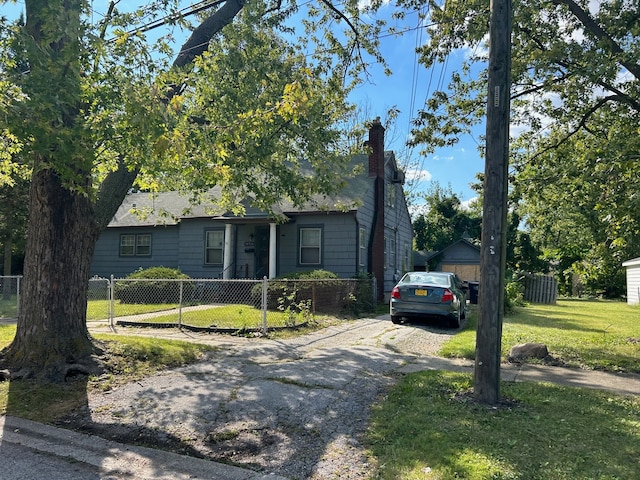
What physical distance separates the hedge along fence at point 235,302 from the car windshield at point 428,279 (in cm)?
242

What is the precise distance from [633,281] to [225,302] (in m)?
22.7

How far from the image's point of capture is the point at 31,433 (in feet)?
14.6

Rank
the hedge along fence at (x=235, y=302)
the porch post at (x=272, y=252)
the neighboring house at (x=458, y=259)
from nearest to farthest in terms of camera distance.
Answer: the hedge along fence at (x=235, y=302), the porch post at (x=272, y=252), the neighboring house at (x=458, y=259)

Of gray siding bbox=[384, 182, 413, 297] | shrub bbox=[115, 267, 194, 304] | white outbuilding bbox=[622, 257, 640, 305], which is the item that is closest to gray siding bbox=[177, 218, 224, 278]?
shrub bbox=[115, 267, 194, 304]

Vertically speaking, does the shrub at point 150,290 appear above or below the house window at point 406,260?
below

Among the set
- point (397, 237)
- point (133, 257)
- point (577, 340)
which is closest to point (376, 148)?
point (397, 237)

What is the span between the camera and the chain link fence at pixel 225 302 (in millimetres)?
10984

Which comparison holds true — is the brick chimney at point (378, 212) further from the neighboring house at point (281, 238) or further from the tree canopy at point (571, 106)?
the tree canopy at point (571, 106)

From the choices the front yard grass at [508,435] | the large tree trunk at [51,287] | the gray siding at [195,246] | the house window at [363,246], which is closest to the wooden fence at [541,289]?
the house window at [363,246]

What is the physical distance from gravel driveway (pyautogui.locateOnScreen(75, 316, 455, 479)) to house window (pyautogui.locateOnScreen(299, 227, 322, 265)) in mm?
9545

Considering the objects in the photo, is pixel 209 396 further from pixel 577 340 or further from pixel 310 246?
pixel 310 246

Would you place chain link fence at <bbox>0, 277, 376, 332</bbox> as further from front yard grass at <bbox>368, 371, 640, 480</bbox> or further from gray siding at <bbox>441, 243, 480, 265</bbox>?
gray siding at <bbox>441, 243, 480, 265</bbox>

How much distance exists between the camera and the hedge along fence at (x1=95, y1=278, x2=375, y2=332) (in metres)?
11.0

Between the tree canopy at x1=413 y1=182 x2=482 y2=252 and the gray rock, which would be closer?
the gray rock
